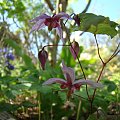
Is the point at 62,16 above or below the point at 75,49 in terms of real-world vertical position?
above

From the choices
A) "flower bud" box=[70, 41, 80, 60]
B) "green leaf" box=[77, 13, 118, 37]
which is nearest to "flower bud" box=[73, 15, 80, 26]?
"green leaf" box=[77, 13, 118, 37]

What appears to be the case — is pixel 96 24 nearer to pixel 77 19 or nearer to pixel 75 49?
pixel 77 19

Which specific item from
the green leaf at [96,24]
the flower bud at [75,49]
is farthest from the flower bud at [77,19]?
the flower bud at [75,49]

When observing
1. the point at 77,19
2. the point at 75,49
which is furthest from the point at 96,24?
the point at 75,49

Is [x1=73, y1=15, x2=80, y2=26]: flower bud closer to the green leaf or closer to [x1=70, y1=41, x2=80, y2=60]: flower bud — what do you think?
→ the green leaf

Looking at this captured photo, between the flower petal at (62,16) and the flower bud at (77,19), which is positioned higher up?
the flower petal at (62,16)

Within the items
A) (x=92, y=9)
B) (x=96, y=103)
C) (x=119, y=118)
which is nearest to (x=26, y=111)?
(x=96, y=103)

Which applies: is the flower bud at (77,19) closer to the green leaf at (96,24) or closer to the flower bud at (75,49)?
the green leaf at (96,24)

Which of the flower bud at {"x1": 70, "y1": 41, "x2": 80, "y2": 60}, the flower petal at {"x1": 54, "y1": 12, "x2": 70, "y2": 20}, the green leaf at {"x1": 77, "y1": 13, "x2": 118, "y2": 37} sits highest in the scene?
the flower petal at {"x1": 54, "y1": 12, "x2": 70, "y2": 20}

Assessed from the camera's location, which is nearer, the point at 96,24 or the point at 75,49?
the point at 96,24
